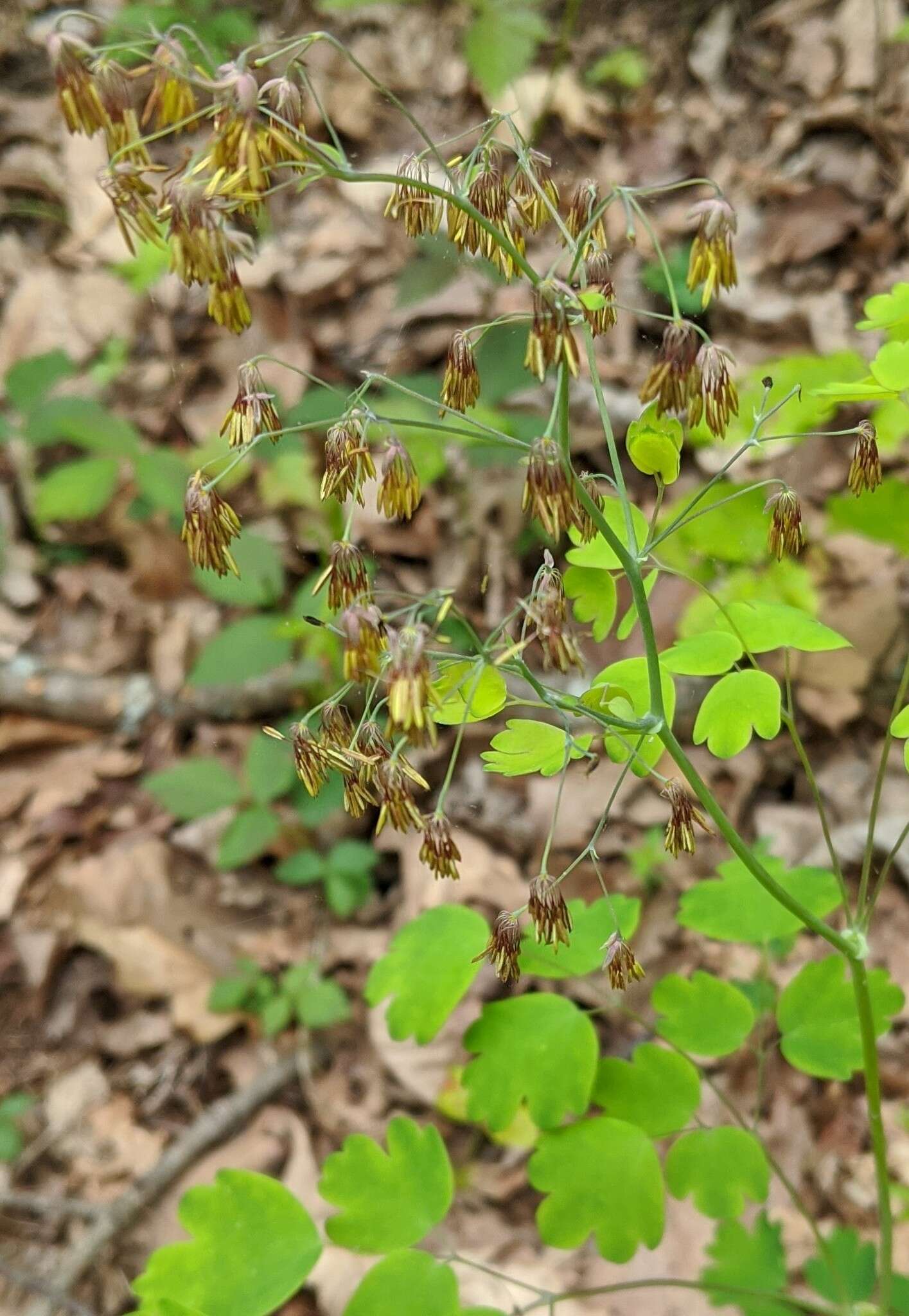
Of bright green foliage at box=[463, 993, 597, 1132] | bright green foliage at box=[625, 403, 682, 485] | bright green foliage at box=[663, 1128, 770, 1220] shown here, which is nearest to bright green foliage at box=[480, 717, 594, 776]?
bright green foliage at box=[625, 403, 682, 485]

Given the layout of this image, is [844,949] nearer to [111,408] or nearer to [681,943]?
[681,943]

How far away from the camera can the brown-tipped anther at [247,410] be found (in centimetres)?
100

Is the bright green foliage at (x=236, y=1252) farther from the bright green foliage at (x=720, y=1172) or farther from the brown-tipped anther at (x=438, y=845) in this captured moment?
the brown-tipped anther at (x=438, y=845)

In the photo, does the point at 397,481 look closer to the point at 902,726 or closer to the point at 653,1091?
the point at 902,726

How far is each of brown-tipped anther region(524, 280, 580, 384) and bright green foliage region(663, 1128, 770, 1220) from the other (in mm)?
1201

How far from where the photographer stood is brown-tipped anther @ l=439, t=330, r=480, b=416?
105 centimetres

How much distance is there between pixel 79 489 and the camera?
3.14 metres

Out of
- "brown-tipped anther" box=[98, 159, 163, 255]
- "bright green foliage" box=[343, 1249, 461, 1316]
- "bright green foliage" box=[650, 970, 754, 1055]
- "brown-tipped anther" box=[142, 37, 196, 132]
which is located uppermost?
"brown-tipped anther" box=[142, 37, 196, 132]

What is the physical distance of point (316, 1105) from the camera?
8.05 feet

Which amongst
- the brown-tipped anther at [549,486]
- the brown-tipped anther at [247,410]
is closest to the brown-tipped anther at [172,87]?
the brown-tipped anther at [247,410]

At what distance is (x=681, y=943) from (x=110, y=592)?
2337 mm

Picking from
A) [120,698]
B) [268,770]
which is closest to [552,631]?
[268,770]

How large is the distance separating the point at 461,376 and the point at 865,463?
1.65ft

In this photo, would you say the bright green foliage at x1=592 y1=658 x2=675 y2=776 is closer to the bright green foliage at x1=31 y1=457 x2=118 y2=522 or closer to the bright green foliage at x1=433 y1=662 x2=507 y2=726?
the bright green foliage at x1=433 y1=662 x2=507 y2=726
